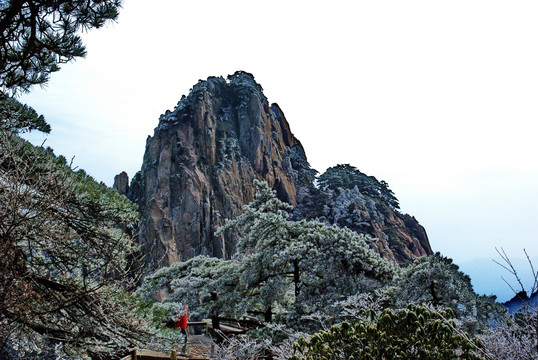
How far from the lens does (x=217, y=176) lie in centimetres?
3703

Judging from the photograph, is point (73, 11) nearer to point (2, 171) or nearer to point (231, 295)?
point (2, 171)

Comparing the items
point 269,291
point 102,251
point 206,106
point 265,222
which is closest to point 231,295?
point 269,291

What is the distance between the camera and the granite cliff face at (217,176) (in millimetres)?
34125

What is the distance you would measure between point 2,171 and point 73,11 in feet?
7.82

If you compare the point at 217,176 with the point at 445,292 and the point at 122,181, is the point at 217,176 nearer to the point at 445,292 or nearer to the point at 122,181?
the point at 122,181

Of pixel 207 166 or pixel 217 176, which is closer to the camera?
pixel 217 176

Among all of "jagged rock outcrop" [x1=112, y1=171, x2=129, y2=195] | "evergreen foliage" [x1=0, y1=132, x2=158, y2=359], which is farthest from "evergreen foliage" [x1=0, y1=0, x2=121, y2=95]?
"jagged rock outcrop" [x1=112, y1=171, x2=129, y2=195]

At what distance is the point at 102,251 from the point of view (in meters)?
5.20

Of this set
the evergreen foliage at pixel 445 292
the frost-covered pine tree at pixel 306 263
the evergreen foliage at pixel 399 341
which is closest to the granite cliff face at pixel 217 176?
the frost-covered pine tree at pixel 306 263

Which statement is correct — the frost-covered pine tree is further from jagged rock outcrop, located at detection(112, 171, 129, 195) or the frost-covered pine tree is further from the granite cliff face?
jagged rock outcrop, located at detection(112, 171, 129, 195)

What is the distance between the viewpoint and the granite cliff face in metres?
34.1

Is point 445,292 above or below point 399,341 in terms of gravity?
above

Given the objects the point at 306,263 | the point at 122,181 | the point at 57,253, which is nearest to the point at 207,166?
the point at 122,181

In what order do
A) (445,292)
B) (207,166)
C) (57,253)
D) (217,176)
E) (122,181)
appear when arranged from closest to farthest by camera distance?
(57,253) < (445,292) < (217,176) < (207,166) < (122,181)
